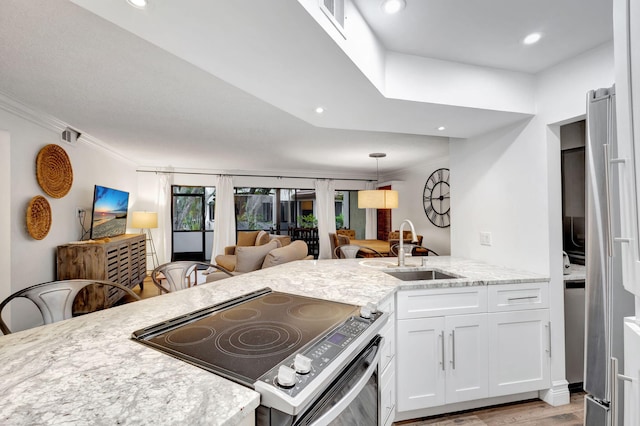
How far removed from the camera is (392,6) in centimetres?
134

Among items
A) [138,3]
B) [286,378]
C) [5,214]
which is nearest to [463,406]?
[286,378]

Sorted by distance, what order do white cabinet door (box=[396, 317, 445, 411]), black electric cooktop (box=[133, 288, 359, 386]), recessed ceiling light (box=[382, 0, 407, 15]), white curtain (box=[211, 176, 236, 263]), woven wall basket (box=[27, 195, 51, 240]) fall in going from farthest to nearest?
white curtain (box=[211, 176, 236, 263]), woven wall basket (box=[27, 195, 51, 240]), white cabinet door (box=[396, 317, 445, 411]), recessed ceiling light (box=[382, 0, 407, 15]), black electric cooktop (box=[133, 288, 359, 386])

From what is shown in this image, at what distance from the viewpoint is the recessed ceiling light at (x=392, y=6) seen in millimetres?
1312

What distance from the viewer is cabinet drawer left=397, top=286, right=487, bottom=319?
5.60ft

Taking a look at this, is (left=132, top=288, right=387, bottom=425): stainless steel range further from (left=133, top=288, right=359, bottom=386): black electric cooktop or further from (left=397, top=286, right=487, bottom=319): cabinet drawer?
(left=397, top=286, right=487, bottom=319): cabinet drawer

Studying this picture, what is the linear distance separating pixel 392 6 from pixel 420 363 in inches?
79.6

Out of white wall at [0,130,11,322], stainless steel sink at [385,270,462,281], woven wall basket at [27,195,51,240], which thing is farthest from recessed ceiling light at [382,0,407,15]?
woven wall basket at [27,195,51,240]

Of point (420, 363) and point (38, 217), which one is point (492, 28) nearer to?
point (420, 363)

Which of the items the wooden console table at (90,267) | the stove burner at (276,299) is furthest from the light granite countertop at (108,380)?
the wooden console table at (90,267)

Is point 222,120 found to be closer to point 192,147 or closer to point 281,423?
point 192,147

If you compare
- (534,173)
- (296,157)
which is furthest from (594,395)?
(296,157)

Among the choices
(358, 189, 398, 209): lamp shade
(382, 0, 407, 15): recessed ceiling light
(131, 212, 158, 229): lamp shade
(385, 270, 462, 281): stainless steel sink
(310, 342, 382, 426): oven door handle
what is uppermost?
(382, 0, 407, 15): recessed ceiling light

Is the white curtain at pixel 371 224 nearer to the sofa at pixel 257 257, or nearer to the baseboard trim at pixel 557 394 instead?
the sofa at pixel 257 257

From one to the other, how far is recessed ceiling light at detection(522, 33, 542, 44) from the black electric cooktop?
1.86m
